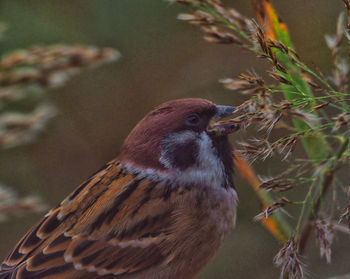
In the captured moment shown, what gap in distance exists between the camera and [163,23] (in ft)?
10.5

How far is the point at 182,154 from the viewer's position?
89.0 inches

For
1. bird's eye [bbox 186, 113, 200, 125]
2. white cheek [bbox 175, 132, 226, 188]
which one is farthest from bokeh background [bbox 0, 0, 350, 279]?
bird's eye [bbox 186, 113, 200, 125]

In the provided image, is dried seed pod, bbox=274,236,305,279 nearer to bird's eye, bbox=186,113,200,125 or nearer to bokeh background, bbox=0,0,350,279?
bird's eye, bbox=186,113,200,125

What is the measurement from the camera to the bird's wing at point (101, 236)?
216cm

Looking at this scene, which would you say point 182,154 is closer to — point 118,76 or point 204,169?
point 204,169

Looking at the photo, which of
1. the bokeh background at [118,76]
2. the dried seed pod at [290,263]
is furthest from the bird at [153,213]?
the dried seed pod at [290,263]

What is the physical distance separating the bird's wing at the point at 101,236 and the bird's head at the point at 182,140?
0.34 feet

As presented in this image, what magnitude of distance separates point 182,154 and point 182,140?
66mm

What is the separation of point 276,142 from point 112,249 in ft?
3.60

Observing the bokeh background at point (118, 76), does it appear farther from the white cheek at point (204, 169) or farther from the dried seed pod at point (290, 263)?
the dried seed pod at point (290, 263)

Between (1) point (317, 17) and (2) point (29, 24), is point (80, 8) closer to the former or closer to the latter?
(2) point (29, 24)

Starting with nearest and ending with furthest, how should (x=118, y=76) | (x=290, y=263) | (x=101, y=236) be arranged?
(x=290, y=263)
(x=101, y=236)
(x=118, y=76)

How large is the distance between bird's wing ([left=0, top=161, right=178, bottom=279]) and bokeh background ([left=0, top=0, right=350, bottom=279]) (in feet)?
2.23

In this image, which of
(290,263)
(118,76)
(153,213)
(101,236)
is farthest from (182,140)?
(118,76)
